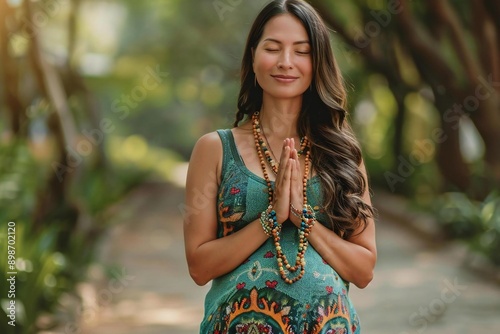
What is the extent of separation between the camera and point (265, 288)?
2.65 metres

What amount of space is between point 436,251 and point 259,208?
10527 millimetres

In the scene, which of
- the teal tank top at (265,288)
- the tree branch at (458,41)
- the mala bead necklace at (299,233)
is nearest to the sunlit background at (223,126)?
the tree branch at (458,41)

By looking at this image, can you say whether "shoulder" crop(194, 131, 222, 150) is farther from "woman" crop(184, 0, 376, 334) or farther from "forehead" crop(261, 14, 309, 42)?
"forehead" crop(261, 14, 309, 42)

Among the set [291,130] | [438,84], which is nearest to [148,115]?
[438,84]

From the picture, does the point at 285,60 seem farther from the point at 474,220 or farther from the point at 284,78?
the point at 474,220

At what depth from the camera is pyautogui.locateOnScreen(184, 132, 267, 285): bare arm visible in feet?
8.84

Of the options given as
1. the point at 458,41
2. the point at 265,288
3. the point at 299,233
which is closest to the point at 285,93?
the point at 299,233

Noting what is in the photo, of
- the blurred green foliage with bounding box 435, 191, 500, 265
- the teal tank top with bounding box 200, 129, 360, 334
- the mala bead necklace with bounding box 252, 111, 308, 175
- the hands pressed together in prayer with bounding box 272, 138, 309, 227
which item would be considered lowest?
the teal tank top with bounding box 200, 129, 360, 334

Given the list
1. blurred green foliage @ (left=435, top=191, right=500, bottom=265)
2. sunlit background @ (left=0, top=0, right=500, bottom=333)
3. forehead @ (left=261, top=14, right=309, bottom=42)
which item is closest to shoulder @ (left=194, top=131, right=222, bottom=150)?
forehead @ (left=261, top=14, right=309, bottom=42)

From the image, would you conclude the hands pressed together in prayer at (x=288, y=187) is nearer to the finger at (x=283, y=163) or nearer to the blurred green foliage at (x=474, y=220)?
the finger at (x=283, y=163)

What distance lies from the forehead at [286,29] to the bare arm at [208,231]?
1.27 feet

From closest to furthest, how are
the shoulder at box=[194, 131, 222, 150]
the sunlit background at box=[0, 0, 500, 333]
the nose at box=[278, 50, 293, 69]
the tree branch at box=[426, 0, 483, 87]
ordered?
1. the nose at box=[278, 50, 293, 69]
2. the shoulder at box=[194, 131, 222, 150]
3. the sunlit background at box=[0, 0, 500, 333]
4. the tree branch at box=[426, 0, 483, 87]

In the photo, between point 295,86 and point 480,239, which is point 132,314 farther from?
point 295,86

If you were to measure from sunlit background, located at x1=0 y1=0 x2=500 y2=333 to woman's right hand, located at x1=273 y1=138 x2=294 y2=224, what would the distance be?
811mm
